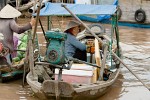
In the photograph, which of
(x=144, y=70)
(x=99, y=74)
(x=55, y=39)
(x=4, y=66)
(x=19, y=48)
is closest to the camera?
(x=55, y=39)

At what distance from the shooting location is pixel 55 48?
21.1ft

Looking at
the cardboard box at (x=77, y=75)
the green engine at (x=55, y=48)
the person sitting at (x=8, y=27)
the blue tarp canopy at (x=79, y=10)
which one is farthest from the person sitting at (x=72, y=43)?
the person sitting at (x=8, y=27)

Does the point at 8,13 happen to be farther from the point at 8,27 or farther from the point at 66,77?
the point at 66,77

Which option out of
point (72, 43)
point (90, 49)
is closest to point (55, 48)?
point (72, 43)

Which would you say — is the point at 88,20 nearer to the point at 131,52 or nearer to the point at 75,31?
the point at 131,52

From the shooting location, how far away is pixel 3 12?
8.17 metres

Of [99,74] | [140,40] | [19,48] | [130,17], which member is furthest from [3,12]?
[130,17]

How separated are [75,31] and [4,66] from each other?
155 cm

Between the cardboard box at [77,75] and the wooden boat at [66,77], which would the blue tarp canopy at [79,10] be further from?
the cardboard box at [77,75]

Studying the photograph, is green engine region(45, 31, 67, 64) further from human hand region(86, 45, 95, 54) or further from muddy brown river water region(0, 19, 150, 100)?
human hand region(86, 45, 95, 54)

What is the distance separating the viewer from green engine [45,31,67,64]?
6383 millimetres

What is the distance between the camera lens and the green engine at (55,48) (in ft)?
20.9

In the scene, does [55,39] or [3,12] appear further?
[3,12]

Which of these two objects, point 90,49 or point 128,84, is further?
point 128,84
